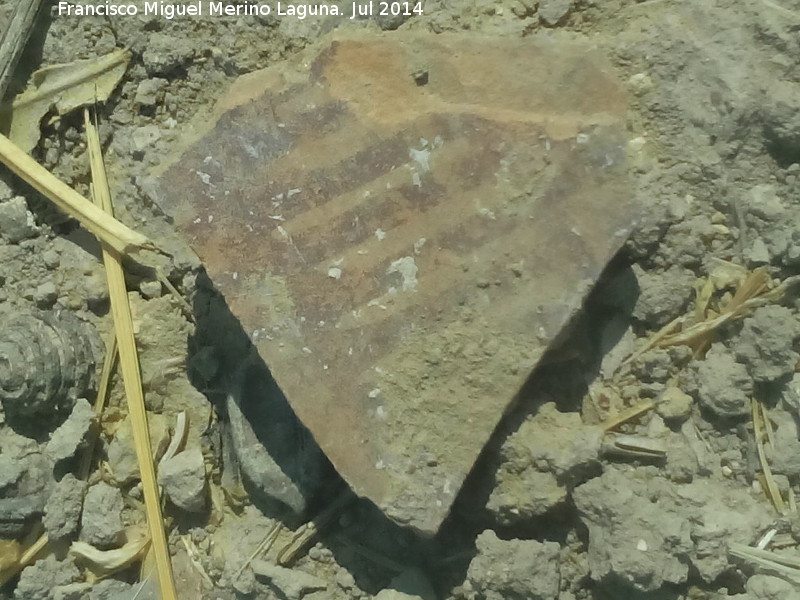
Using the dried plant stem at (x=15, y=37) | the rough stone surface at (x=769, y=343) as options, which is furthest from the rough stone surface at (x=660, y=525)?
the dried plant stem at (x=15, y=37)

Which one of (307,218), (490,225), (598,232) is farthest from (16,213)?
→ (598,232)

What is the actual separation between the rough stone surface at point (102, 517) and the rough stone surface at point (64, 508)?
0.7 inches

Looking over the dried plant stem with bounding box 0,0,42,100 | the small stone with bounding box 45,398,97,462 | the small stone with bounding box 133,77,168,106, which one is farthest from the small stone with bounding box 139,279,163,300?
the dried plant stem with bounding box 0,0,42,100

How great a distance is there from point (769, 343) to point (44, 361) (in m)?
1.32

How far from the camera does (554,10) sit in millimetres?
1531

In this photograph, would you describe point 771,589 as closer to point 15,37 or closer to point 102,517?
point 102,517

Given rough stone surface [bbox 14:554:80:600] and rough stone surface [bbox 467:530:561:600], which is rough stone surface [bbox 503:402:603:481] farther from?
rough stone surface [bbox 14:554:80:600]

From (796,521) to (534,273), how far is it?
1.87 ft

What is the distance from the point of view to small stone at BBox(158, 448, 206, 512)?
1.68 metres

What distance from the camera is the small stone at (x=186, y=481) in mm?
1677

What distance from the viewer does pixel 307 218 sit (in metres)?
1.44

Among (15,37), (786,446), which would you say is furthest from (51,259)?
(786,446)

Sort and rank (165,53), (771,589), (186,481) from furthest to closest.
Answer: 1. (165,53)
2. (186,481)
3. (771,589)

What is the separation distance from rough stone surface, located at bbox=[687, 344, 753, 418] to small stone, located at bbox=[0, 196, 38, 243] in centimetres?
138
